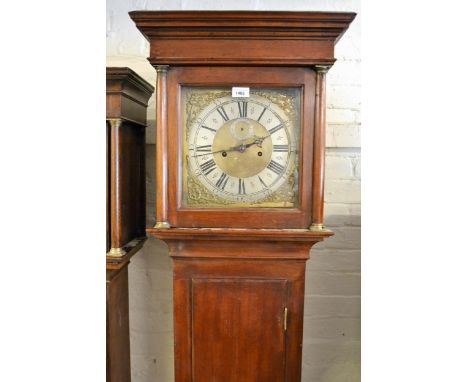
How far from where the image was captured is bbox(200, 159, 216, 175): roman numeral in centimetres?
117

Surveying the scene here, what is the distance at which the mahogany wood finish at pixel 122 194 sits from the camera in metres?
1.26

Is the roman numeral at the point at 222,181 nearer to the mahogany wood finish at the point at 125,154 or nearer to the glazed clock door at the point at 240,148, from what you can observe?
the glazed clock door at the point at 240,148

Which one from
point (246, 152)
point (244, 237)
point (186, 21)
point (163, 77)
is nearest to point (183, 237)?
point (244, 237)

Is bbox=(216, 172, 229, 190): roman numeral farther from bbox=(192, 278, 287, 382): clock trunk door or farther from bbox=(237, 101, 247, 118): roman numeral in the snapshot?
bbox=(192, 278, 287, 382): clock trunk door

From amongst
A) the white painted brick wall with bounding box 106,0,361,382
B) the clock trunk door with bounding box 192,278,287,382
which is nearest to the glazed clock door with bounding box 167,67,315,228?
the clock trunk door with bounding box 192,278,287,382

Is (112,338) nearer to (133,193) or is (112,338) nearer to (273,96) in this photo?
(133,193)

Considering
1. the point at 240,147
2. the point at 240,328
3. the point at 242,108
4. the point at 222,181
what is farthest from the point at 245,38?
the point at 240,328

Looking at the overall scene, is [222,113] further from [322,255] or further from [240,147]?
[322,255]

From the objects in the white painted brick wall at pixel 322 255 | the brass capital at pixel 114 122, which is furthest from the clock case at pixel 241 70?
the white painted brick wall at pixel 322 255

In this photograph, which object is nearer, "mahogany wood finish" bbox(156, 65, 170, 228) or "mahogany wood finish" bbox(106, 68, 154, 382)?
"mahogany wood finish" bbox(156, 65, 170, 228)

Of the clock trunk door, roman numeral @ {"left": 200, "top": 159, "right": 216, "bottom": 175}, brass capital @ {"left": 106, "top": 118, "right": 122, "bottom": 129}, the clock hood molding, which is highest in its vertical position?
the clock hood molding

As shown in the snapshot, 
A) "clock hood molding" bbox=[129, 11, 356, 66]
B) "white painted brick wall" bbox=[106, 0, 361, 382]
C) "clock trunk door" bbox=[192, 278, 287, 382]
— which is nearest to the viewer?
"clock hood molding" bbox=[129, 11, 356, 66]

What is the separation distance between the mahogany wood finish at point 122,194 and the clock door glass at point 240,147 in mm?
252

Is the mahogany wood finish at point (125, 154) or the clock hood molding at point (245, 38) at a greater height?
the clock hood molding at point (245, 38)
